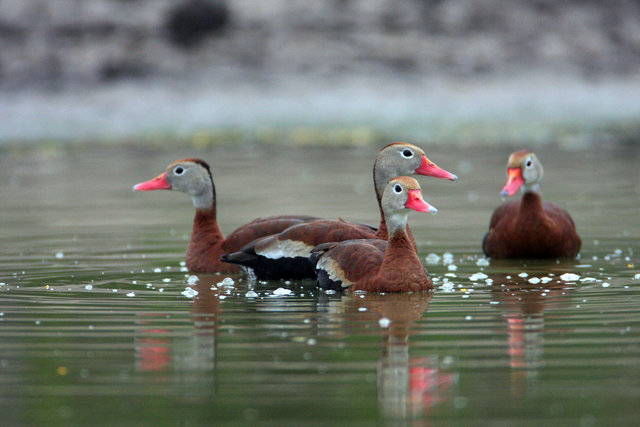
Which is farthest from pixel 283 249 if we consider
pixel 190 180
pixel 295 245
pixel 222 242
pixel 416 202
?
pixel 190 180

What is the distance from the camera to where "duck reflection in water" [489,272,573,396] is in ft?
23.3

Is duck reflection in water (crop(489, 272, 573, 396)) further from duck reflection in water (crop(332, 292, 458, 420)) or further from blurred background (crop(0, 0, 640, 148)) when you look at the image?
blurred background (crop(0, 0, 640, 148))

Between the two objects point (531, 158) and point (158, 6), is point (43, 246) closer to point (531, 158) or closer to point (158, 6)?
point (531, 158)

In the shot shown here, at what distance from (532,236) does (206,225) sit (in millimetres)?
3201

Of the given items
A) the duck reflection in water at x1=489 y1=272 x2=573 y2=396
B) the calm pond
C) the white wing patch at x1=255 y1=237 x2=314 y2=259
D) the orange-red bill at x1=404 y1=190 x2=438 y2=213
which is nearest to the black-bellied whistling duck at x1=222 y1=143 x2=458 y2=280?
the white wing patch at x1=255 y1=237 x2=314 y2=259

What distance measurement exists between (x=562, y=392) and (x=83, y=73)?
27.7 m

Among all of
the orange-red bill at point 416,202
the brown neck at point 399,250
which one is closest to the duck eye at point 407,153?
the orange-red bill at point 416,202

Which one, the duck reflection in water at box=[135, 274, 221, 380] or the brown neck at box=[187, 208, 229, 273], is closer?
the duck reflection in water at box=[135, 274, 221, 380]

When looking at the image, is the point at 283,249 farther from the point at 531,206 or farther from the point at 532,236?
the point at 531,206

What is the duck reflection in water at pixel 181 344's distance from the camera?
7.51m

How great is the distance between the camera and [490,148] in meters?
27.9

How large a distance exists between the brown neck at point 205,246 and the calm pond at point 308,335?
280mm

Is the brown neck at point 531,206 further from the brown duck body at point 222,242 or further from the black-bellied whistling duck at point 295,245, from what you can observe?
the brown duck body at point 222,242

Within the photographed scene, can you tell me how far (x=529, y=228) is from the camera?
499 inches
